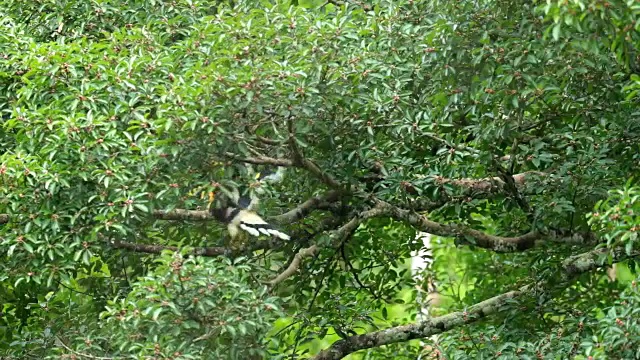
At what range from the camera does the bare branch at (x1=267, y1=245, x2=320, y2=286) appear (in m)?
6.24

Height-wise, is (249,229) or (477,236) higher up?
(477,236)

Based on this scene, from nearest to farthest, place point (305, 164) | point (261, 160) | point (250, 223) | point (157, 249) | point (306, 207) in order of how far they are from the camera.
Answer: point (261, 160), point (305, 164), point (250, 223), point (157, 249), point (306, 207)

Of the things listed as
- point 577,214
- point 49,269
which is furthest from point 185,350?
point 577,214

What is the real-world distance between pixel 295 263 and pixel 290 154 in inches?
40.6

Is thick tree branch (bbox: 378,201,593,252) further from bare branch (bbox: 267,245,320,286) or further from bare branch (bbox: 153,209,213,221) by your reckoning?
bare branch (bbox: 153,209,213,221)

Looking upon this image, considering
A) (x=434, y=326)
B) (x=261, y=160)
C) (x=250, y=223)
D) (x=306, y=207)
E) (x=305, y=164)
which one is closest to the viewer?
(x=261, y=160)

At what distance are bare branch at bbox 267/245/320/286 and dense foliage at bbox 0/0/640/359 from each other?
→ 15 millimetres

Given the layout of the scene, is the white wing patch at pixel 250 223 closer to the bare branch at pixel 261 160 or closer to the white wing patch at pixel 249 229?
the white wing patch at pixel 249 229

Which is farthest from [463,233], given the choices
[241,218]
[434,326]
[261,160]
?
[261,160]

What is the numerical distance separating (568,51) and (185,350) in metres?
2.18

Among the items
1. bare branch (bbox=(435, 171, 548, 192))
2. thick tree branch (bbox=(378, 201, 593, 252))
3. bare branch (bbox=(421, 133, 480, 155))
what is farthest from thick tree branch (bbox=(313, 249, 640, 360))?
bare branch (bbox=(421, 133, 480, 155))

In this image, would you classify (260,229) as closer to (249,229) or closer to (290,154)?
(249,229)

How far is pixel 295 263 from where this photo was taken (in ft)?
21.3

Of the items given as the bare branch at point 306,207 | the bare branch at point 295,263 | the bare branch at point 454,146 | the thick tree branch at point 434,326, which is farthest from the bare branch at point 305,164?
the thick tree branch at point 434,326
